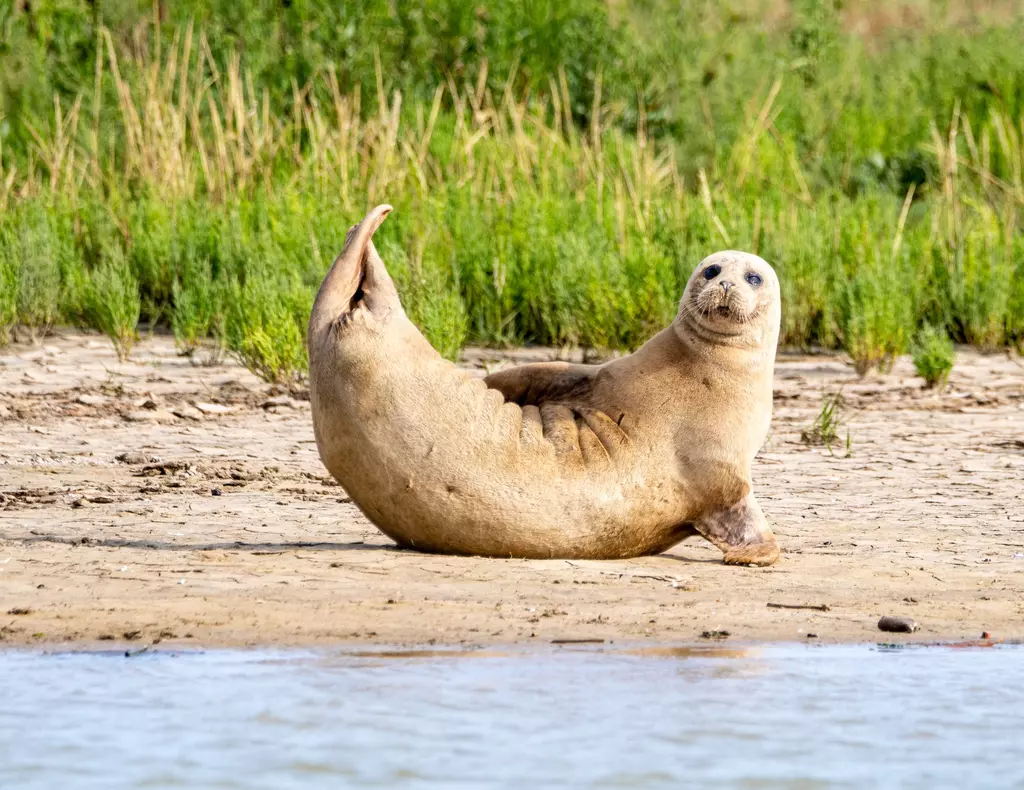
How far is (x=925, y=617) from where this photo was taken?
4.75 metres

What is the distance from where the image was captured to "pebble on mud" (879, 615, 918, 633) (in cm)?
461

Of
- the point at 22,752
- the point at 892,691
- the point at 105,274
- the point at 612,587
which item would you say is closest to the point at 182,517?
the point at 612,587

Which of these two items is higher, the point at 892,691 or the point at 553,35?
the point at 553,35

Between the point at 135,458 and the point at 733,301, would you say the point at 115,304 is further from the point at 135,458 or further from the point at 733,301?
the point at 733,301

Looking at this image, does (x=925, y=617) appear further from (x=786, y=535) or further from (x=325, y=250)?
(x=325, y=250)

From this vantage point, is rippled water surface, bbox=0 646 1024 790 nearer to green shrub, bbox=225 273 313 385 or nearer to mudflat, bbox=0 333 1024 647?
mudflat, bbox=0 333 1024 647

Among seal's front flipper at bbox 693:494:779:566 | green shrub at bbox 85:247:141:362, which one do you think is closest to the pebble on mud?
seal's front flipper at bbox 693:494:779:566

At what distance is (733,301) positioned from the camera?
17.2ft

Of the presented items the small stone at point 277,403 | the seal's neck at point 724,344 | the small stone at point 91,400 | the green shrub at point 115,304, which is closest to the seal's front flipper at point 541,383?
the seal's neck at point 724,344

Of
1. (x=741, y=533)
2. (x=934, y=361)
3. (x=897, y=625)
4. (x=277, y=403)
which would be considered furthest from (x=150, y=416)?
(x=897, y=625)

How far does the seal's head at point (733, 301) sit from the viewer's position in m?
5.24

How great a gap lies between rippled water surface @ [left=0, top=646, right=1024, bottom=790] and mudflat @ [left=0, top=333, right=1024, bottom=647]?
0.63 ft

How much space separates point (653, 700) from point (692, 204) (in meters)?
6.80

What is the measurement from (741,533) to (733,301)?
0.68 meters
